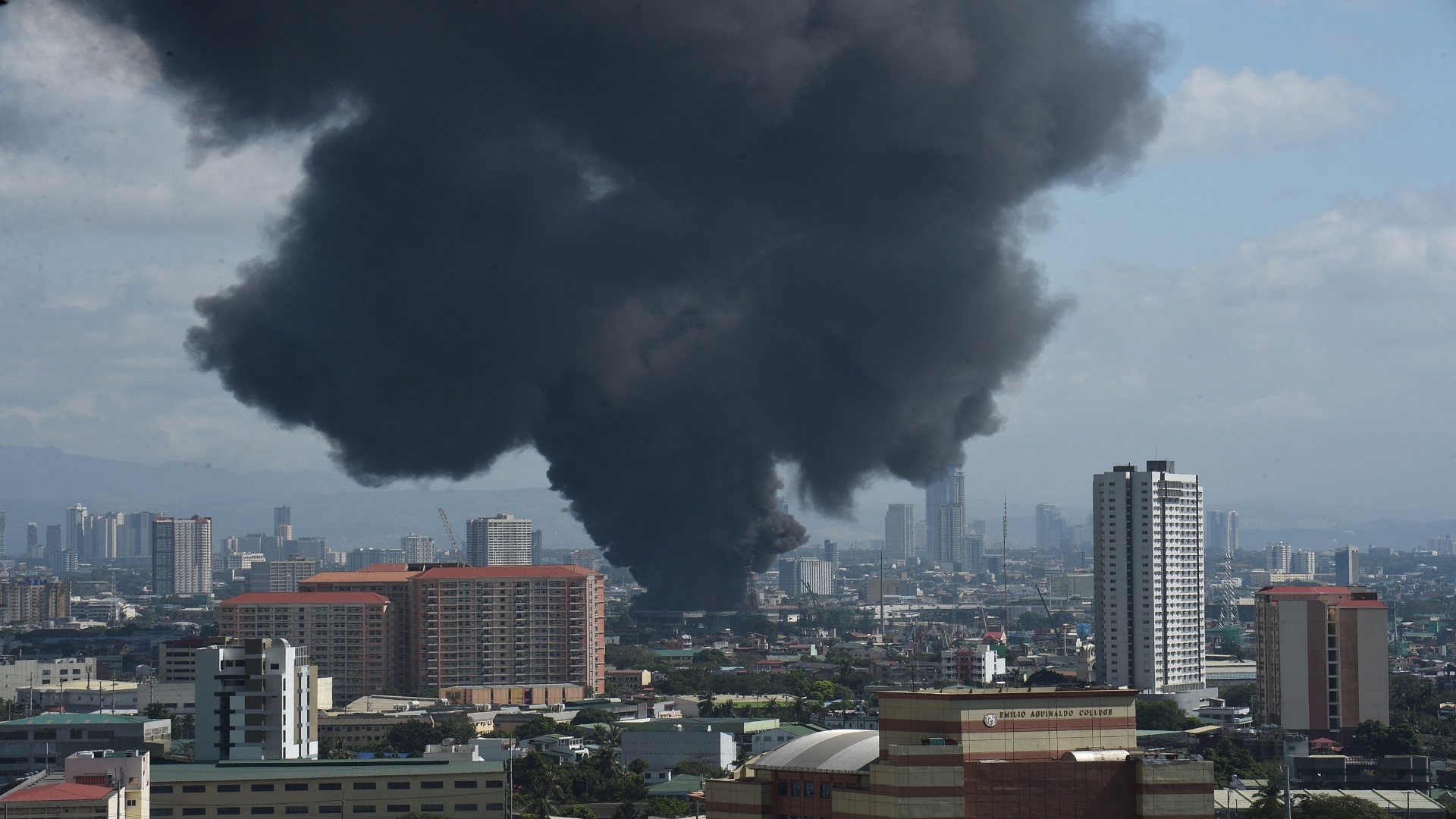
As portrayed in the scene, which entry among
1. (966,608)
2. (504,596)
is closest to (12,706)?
(504,596)

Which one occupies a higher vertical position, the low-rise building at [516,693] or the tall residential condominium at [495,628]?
the tall residential condominium at [495,628]

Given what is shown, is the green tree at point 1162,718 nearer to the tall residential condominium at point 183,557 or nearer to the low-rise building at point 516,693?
the low-rise building at point 516,693

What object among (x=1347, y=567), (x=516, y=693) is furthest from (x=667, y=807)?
(x=1347, y=567)

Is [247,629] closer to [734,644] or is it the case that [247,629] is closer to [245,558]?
[734,644]

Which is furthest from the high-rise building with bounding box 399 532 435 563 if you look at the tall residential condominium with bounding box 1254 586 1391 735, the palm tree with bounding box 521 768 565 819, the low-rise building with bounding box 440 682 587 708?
the palm tree with bounding box 521 768 565 819

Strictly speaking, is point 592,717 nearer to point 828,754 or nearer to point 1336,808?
point 1336,808

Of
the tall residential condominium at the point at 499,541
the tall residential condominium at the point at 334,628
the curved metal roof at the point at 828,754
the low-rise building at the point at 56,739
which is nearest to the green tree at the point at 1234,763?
the curved metal roof at the point at 828,754
